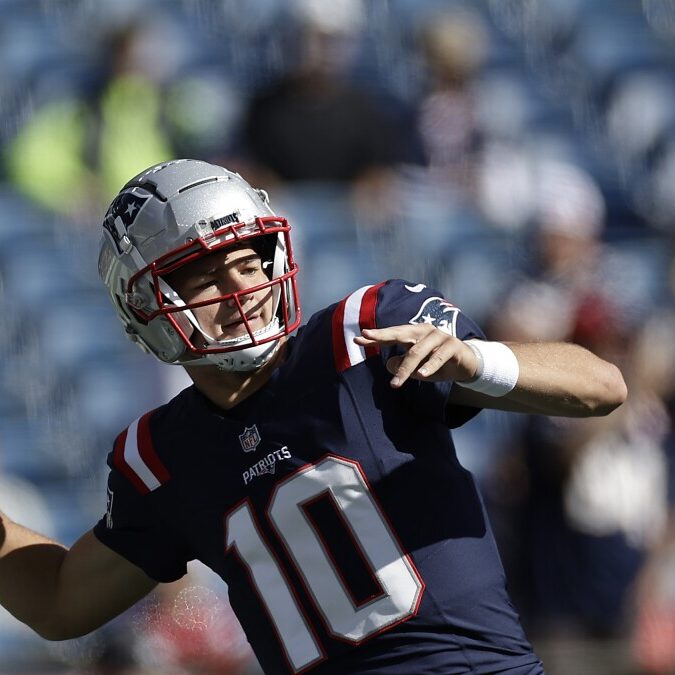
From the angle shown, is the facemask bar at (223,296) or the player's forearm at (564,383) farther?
the facemask bar at (223,296)

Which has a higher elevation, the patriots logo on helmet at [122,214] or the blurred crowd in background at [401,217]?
the patriots logo on helmet at [122,214]

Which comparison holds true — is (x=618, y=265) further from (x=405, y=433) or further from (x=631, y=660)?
(x=405, y=433)

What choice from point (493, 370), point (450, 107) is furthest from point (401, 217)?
point (493, 370)

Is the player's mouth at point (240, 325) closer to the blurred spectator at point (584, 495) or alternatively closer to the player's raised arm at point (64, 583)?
the player's raised arm at point (64, 583)

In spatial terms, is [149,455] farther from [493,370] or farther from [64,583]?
[493,370]

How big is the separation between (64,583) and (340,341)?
2.56ft

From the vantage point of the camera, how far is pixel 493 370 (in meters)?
2.03

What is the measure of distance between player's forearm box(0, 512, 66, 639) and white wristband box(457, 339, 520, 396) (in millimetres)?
1005

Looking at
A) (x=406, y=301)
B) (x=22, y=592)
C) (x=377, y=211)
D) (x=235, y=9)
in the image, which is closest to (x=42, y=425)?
(x=377, y=211)

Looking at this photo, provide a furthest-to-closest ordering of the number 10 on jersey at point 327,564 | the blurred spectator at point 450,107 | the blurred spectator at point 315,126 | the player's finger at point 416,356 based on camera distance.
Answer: the blurred spectator at point 450,107 < the blurred spectator at point 315,126 < the number 10 on jersey at point 327,564 < the player's finger at point 416,356

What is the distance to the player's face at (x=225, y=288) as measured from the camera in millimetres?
2283

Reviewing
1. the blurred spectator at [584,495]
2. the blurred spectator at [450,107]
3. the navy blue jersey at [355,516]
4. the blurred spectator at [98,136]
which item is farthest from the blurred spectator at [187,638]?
the navy blue jersey at [355,516]

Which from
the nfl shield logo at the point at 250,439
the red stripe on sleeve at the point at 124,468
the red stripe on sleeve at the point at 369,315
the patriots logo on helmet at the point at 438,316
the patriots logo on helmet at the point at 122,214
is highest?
the patriots logo on helmet at the point at 122,214

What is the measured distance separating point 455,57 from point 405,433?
4166 millimetres
